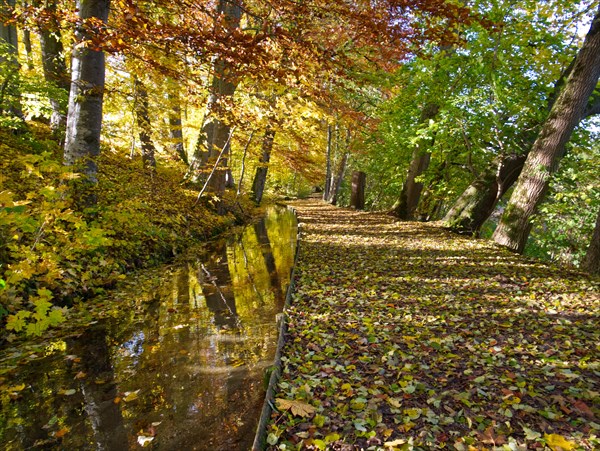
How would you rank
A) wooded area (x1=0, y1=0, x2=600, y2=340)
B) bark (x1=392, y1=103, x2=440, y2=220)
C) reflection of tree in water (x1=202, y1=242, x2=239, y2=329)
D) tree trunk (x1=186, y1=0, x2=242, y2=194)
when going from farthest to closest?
bark (x1=392, y1=103, x2=440, y2=220), tree trunk (x1=186, y1=0, x2=242, y2=194), reflection of tree in water (x1=202, y1=242, x2=239, y2=329), wooded area (x1=0, y1=0, x2=600, y2=340)

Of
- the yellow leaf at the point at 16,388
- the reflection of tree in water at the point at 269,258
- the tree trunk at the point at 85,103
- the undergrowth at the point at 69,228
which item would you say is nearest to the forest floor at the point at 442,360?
the reflection of tree in water at the point at 269,258

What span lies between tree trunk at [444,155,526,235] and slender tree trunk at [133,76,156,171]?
32.1ft

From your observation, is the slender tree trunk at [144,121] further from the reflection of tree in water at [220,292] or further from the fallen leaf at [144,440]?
the fallen leaf at [144,440]

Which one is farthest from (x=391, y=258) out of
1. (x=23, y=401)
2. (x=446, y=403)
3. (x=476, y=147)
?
(x=23, y=401)

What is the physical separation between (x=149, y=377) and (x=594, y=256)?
7421 millimetres

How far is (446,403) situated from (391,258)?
186 inches

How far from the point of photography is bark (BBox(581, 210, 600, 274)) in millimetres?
6070

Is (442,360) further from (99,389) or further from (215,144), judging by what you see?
(215,144)

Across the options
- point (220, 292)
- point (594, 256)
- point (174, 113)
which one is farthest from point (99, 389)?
point (174, 113)

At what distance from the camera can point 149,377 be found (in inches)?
140

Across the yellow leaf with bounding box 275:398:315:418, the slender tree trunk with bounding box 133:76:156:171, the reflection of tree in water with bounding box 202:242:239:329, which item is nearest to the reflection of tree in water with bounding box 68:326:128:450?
the yellow leaf with bounding box 275:398:315:418

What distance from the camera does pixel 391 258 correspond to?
24.2 feet

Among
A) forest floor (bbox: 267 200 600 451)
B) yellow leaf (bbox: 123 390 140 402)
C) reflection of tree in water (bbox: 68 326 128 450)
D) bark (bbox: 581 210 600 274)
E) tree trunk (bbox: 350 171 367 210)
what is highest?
tree trunk (bbox: 350 171 367 210)

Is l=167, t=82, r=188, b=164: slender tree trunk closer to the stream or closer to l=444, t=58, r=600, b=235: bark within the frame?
the stream
